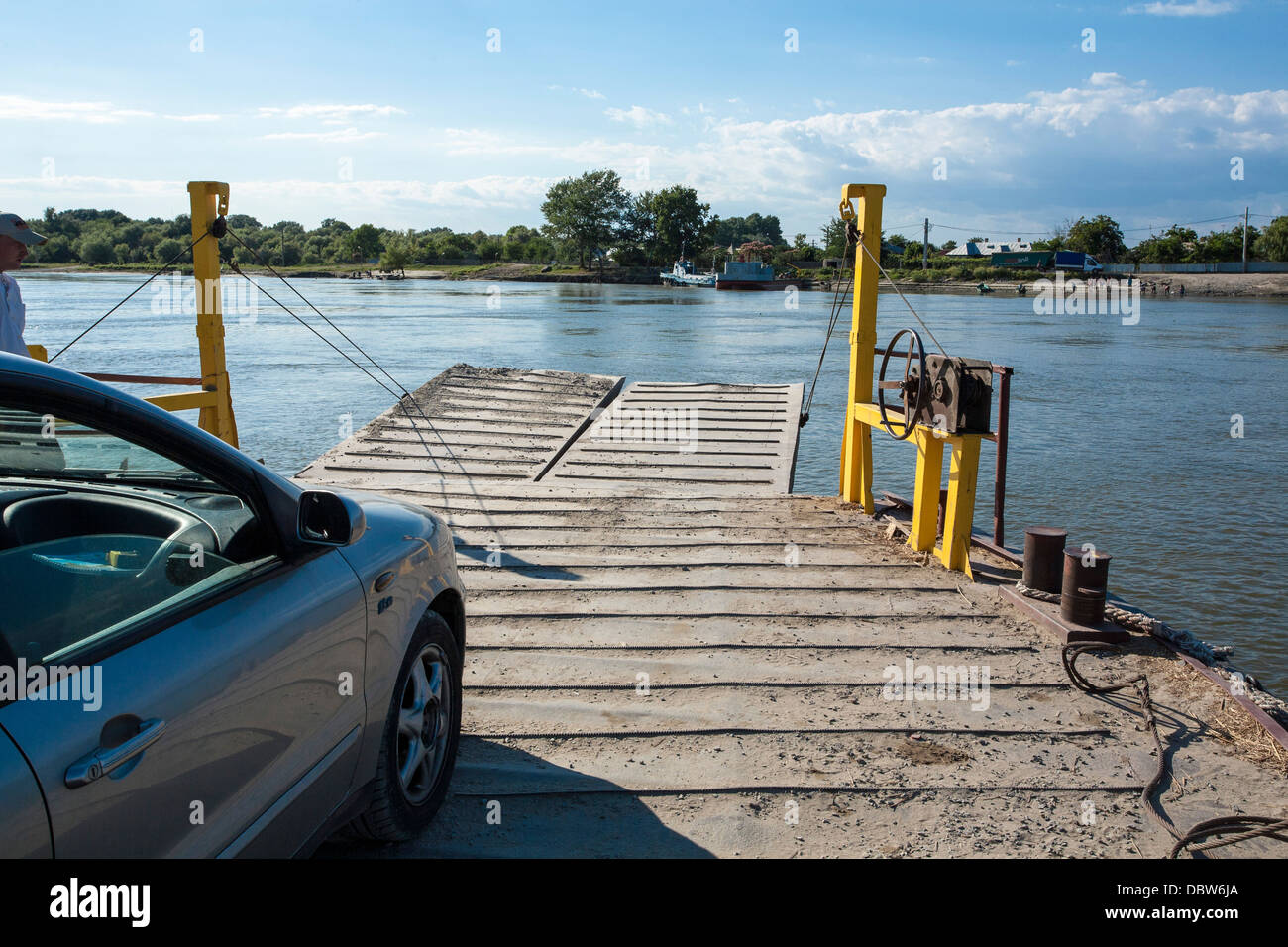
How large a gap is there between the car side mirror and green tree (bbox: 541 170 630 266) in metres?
139

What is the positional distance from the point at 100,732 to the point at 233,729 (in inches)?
15.5

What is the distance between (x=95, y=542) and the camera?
2617mm

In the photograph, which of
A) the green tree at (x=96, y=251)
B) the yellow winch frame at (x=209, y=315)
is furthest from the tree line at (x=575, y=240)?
the yellow winch frame at (x=209, y=315)

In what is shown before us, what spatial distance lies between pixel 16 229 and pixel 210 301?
2254mm

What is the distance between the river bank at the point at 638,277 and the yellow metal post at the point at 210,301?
81.4 meters

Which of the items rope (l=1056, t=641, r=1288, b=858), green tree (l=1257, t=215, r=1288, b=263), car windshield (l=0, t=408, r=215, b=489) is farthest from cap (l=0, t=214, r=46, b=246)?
green tree (l=1257, t=215, r=1288, b=263)

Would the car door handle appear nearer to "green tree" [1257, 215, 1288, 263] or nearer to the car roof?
the car roof

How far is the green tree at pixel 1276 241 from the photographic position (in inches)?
3706

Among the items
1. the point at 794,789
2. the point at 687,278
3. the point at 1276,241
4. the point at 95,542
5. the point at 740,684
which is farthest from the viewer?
the point at 687,278

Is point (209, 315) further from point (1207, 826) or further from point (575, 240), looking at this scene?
point (575, 240)

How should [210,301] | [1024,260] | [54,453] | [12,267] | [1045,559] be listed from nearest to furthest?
[54,453] < [12,267] < [1045,559] < [210,301] < [1024,260]

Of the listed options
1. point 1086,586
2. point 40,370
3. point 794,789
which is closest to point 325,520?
point 40,370

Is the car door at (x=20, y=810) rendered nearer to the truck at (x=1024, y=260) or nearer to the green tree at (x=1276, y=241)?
the green tree at (x=1276, y=241)
